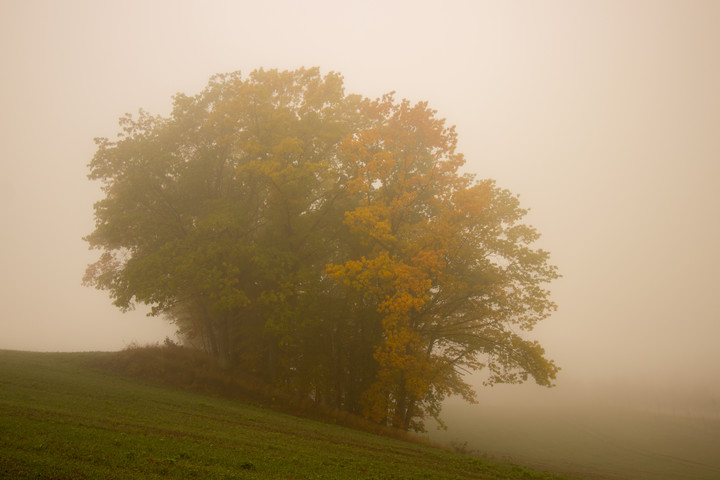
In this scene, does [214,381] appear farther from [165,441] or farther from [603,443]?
[603,443]

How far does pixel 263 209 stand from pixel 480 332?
54.2 feet

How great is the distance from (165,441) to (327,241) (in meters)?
15.1

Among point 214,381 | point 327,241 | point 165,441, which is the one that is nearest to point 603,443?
point 327,241

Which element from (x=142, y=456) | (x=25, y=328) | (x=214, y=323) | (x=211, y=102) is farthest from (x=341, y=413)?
(x=25, y=328)

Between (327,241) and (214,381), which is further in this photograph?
(327,241)

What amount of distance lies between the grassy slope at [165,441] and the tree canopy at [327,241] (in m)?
4.84

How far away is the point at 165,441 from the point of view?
10.6 m

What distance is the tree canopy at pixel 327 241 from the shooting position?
20656 mm

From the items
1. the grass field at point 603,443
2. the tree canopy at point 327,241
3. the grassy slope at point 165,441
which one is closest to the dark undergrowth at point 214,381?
the tree canopy at point 327,241

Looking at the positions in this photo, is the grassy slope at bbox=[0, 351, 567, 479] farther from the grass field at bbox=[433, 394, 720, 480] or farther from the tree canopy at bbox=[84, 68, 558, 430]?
the grass field at bbox=[433, 394, 720, 480]

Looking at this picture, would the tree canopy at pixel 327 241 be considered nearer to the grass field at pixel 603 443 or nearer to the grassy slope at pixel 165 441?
the grassy slope at pixel 165 441

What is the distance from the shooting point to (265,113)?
22.2m

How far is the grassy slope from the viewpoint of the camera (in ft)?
27.7

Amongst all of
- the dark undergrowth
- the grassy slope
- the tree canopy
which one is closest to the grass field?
the tree canopy
